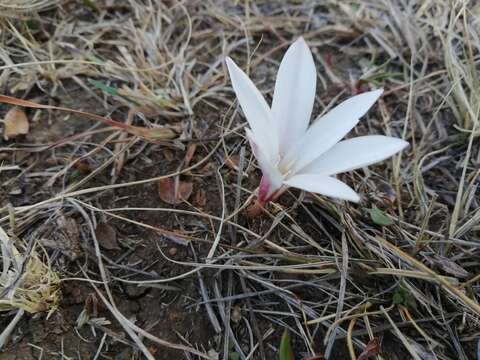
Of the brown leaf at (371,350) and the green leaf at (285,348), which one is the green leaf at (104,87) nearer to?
the green leaf at (285,348)

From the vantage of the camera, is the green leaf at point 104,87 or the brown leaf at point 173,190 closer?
the brown leaf at point 173,190

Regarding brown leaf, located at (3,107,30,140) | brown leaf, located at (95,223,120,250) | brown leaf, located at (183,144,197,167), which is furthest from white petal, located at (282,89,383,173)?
brown leaf, located at (3,107,30,140)

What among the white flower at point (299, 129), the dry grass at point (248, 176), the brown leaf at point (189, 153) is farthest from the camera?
the brown leaf at point (189, 153)

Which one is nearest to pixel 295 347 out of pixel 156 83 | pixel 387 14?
pixel 156 83

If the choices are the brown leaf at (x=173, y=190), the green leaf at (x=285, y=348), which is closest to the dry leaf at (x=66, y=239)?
the brown leaf at (x=173, y=190)

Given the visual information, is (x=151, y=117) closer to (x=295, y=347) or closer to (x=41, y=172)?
(x=41, y=172)

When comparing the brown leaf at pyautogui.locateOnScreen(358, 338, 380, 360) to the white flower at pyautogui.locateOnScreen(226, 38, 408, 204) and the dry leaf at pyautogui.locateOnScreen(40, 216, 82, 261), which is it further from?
the dry leaf at pyautogui.locateOnScreen(40, 216, 82, 261)
